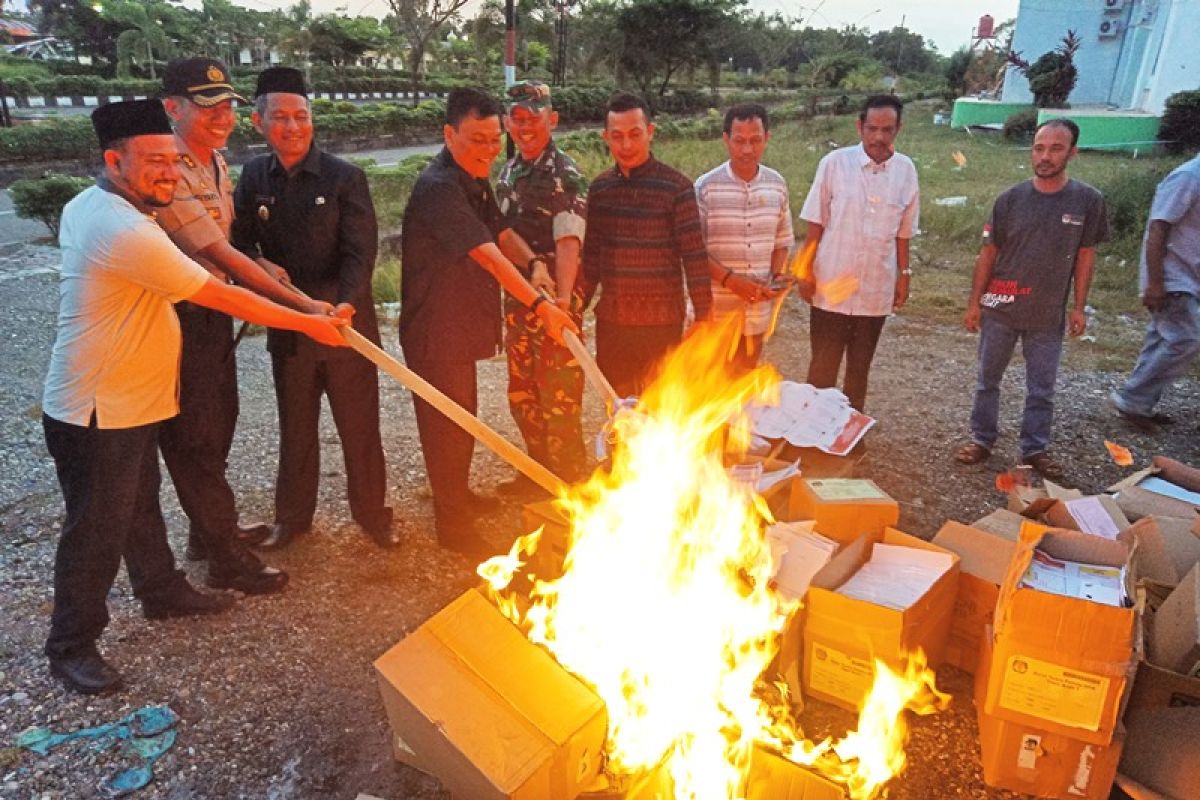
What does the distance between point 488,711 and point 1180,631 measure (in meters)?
2.38

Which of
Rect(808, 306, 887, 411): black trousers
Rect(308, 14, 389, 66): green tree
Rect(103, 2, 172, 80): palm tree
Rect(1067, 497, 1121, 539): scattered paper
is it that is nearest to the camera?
Rect(1067, 497, 1121, 539): scattered paper

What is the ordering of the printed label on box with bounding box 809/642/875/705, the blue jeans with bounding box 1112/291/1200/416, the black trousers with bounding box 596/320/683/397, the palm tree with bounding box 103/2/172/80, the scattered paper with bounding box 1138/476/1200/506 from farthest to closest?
the palm tree with bounding box 103/2/172/80 < the blue jeans with bounding box 1112/291/1200/416 < the black trousers with bounding box 596/320/683/397 < the scattered paper with bounding box 1138/476/1200/506 < the printed label on box with bounding box 809/642/875/705

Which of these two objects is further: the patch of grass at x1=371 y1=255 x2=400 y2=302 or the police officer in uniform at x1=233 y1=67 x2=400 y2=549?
the patch of grass at x1=371 y1=255 x2=400 y2=302

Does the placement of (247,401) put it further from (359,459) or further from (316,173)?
(316,173)

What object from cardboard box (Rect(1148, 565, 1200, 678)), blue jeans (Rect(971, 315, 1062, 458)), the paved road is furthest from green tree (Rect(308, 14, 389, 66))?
cardboard box (Rect(1148, 565, 1200, 678))

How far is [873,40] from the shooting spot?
74.5 metres

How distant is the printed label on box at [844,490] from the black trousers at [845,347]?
142 cm

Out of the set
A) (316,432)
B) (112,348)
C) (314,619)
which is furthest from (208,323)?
(314,619)

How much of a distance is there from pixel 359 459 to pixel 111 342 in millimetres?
1414

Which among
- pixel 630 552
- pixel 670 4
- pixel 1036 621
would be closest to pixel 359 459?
pixel 630 552

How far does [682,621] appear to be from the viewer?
295 centimetres

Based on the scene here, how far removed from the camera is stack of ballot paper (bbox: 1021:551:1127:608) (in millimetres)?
2576

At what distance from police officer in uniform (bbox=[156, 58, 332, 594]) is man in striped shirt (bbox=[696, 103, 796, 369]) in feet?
7.44

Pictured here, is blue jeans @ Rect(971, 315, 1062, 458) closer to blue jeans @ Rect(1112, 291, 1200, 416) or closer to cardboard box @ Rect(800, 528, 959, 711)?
blue jeans @ Rect(1112, 291, 1200, 416)
